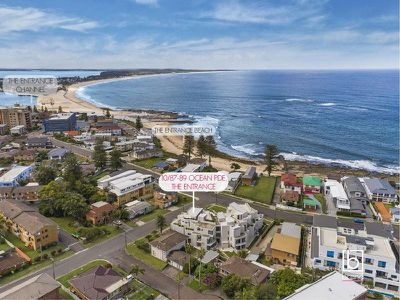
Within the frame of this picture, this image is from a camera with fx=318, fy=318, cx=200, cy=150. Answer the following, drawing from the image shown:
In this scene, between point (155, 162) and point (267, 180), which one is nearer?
point (267, 180)

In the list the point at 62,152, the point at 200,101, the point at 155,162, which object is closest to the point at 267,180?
the point at 155,162

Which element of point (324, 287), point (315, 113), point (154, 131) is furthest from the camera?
point (315, 113)

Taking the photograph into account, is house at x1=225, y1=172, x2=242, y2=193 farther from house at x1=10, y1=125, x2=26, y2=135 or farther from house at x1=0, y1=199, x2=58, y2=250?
house at x1=10, y1=125, x2=26, y2=135

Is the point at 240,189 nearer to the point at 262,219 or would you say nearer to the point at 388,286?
the point at 262,219

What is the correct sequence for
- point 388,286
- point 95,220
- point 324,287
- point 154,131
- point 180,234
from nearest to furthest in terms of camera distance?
point 324,287 < point 388,286 < point 180,234 < point 95,220 < point 154,131

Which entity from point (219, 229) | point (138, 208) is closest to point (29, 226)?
point (138, 208)

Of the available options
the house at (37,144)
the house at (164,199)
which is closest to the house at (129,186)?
the house at (164,199)
